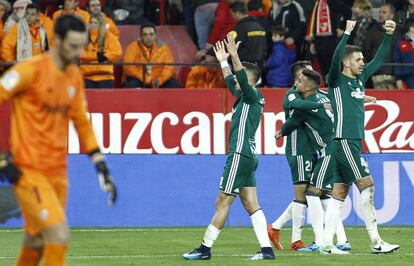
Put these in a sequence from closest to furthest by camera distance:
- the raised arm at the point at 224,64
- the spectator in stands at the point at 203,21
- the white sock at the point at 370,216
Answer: the raised arm at the point at 224,64
the white sock at the point at 370,216
the spectator in stands at the point at 203,21

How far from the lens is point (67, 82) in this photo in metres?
9.28

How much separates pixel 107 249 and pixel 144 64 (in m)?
5.77

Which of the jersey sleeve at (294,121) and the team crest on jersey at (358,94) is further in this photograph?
the jersey sleeve at (294,121)

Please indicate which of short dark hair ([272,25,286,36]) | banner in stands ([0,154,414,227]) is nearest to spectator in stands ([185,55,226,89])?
short dark hair ([272,25,286,36])

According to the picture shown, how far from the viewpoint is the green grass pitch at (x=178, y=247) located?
13.0 meters

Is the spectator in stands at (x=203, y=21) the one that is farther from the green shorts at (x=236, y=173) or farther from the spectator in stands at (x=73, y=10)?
the green shorts at (x=236, y=173)

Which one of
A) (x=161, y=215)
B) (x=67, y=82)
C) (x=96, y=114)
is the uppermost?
(x=67, y=82)

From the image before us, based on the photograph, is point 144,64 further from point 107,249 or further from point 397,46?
point 107,249

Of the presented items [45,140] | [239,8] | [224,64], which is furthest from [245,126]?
[239,8]

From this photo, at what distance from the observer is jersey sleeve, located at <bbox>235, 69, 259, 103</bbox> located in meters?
12.6

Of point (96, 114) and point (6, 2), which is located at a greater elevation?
point (6, 2)

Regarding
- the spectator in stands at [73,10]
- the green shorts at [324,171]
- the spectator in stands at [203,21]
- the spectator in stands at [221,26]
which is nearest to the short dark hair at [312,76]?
the green shorts at [324,171]

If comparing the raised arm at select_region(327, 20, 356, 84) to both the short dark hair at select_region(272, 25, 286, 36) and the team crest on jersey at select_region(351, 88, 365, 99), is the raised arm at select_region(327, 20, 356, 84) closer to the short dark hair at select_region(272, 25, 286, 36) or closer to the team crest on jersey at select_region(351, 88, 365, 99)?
the team crest on jersey at select_region(351, 88, 365, 99)

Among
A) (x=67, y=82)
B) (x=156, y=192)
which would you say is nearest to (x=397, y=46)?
(x=156, y=192)
